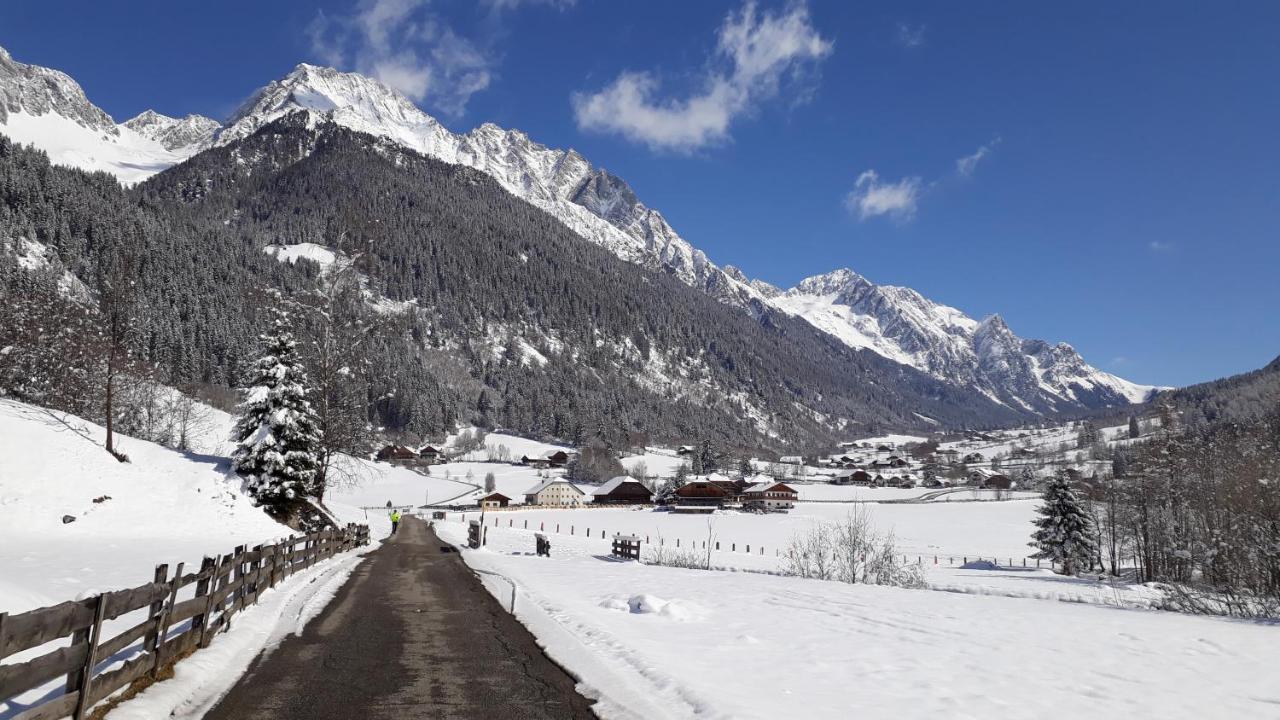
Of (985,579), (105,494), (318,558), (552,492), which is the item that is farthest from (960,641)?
(552,492)

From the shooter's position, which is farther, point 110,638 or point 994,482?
point 994,482

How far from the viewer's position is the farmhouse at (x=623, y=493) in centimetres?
12725

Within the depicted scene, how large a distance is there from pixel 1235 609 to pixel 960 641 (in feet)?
44.3

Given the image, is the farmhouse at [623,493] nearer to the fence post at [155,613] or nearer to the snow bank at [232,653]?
the snow bank at [232,653]

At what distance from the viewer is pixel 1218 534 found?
119ft

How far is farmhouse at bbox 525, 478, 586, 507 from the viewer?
12250cm

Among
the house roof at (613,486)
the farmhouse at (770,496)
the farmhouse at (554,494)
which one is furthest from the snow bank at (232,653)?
the farmhouse at (770,496)

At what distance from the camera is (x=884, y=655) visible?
11820 millimetres

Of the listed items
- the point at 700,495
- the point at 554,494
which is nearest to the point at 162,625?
the point at 554,494

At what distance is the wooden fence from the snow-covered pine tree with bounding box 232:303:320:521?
21.3 m

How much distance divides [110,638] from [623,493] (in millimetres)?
121594

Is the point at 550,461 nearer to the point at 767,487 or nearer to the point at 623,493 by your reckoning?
the point at 623,493

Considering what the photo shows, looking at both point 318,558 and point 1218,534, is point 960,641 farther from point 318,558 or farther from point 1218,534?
point 1218,534

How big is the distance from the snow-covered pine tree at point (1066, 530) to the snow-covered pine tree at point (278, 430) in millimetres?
55973
